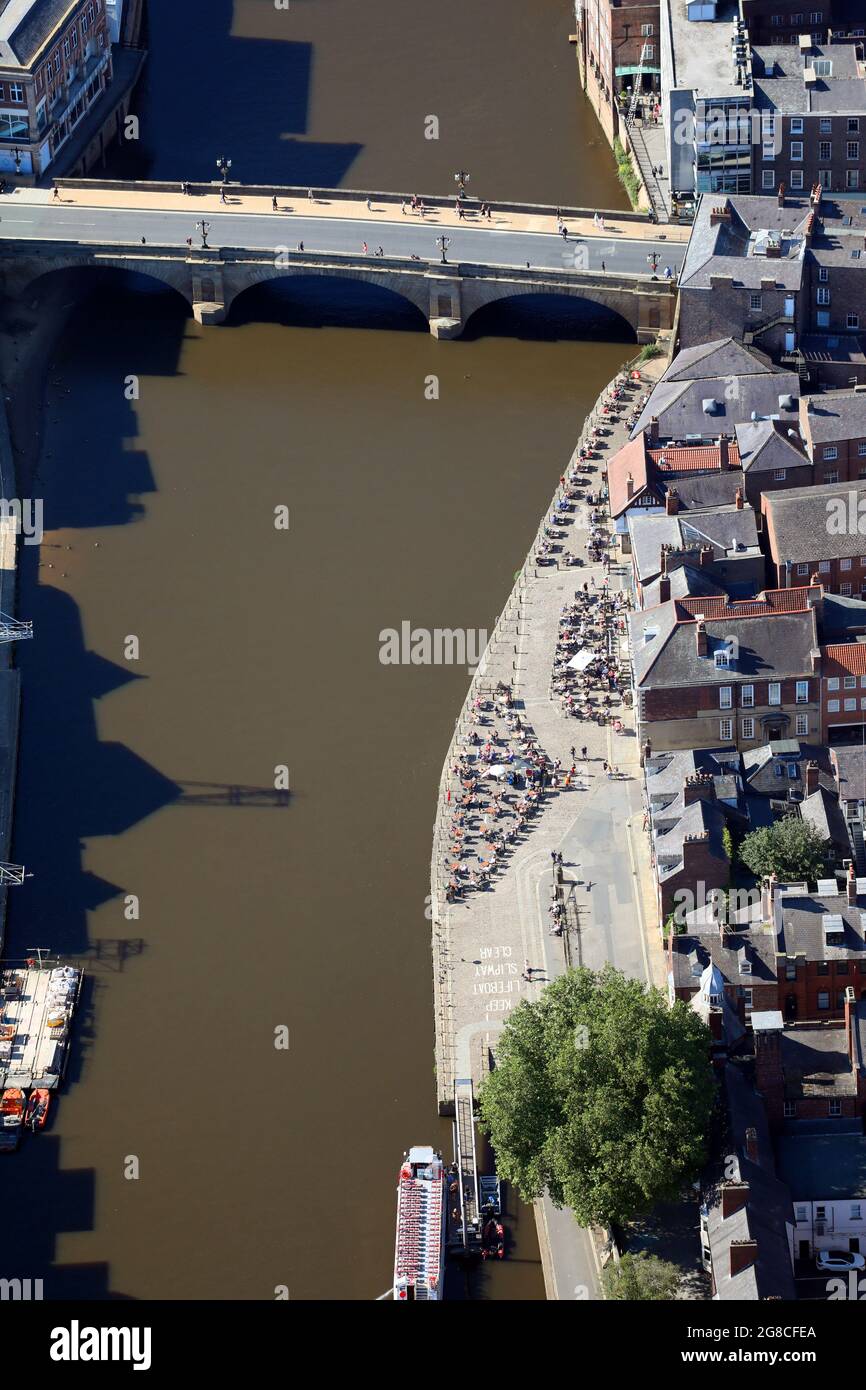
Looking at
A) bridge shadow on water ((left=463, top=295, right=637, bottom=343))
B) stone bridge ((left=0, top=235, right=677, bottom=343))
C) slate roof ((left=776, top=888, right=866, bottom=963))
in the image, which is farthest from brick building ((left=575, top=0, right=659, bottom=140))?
slate roof ((left=776, top=888, right=866, bottom=963))

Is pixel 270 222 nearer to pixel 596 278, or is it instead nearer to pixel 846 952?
pixel 596 278

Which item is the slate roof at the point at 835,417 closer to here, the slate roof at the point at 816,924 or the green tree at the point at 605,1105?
the slate roof at the point at 816,924

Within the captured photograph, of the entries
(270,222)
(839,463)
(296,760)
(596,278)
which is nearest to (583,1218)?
(296,760)

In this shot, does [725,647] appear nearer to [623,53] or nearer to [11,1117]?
[11,1117]

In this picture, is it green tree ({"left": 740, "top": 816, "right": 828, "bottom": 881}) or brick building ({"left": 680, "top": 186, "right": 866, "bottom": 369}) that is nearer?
green tree ({"left": 740, "top": 816, "right": 828, "bottom": 881})

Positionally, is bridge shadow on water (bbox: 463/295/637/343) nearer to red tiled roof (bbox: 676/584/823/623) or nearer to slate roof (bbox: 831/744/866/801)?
red tiled roof (bbox: 676/584/823/623)

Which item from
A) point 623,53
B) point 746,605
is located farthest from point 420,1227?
point 623,53
